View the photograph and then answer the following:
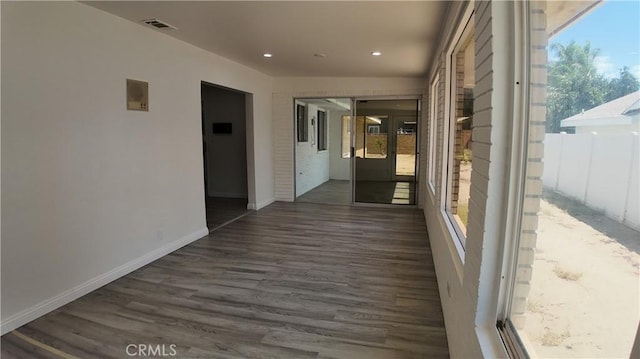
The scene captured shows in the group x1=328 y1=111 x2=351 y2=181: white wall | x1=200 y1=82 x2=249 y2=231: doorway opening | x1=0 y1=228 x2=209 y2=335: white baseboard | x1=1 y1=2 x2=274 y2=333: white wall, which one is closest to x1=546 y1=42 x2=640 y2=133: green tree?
x1=1 y1=2 x2=274 y2=333: white wall

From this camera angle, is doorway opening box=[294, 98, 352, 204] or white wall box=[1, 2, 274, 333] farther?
doorway opening box=[294, 98, 352, 204]

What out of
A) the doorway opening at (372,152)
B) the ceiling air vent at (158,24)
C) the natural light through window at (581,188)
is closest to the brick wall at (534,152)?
the natural light through window at (581,188)

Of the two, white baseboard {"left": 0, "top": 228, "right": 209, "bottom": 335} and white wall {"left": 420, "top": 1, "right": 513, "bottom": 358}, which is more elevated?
white wall {"left": 420, "top": 1, "right": 513, "bottom": 358}

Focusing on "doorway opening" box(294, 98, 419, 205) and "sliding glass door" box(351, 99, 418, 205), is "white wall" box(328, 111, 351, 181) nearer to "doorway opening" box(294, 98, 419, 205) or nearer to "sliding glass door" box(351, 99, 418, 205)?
"doorway opening" box(294, 98, 419, 205)

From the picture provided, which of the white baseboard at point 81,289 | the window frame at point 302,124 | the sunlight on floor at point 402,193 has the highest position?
the window frame at point 302,124

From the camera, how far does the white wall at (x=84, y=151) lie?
246cm

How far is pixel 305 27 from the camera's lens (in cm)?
346

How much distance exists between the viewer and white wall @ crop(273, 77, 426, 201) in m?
6.41

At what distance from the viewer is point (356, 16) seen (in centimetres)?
313

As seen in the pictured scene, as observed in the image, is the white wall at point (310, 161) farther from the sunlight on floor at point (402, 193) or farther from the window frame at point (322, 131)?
the sunlight on floor at point (402, 193)

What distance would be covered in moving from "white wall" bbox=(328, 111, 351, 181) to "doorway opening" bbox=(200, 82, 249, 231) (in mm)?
3556

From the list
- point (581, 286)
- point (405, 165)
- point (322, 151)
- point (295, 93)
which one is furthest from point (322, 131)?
point (581, 286)

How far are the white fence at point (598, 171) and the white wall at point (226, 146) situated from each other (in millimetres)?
6575

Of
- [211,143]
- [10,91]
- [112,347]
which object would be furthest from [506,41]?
[211,143]
